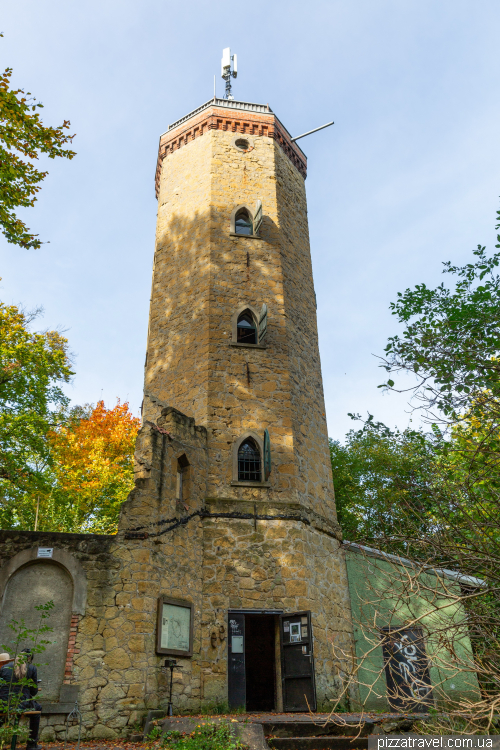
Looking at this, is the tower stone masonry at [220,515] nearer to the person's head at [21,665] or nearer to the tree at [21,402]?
the person's head at [21,665]

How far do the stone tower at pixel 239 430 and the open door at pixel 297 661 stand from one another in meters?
0.02

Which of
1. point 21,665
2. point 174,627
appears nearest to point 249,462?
point 174,627

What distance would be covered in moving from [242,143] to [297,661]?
13.0 metres

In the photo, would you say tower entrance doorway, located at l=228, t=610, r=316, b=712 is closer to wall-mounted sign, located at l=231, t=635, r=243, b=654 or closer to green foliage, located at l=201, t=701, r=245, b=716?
wall-mounted sign, located at l=231, t=635, r=243, b=654

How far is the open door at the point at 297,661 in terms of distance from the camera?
1050cm

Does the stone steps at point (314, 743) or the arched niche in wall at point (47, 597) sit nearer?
the stone steps at point (314, 743)

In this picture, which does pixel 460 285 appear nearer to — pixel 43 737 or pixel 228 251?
pixel 228 251

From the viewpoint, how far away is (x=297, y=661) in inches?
424

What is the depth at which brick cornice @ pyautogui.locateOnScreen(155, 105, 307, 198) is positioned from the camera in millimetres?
16516

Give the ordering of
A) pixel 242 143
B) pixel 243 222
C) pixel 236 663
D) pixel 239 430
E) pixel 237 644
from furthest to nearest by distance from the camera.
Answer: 1. pixel 242 143
2. pixel 243 222
3. pixel 239 430
4. pixel 237 644
5. pixel 236 663

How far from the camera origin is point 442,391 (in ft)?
21.0

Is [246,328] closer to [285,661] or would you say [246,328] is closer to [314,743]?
[285,661]

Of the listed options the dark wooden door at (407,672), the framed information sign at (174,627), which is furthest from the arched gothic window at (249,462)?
the dark wooden door at (407,672)

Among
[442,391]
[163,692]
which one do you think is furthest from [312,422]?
[442,391]
